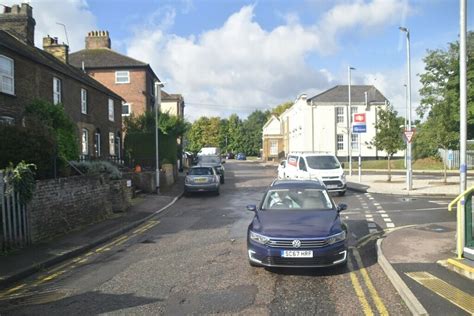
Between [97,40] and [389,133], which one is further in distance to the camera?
[97,40]

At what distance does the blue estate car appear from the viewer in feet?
24.6

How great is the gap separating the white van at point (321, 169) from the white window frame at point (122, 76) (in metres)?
24.3

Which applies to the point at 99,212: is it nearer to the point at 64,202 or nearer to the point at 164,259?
the point at 64,202

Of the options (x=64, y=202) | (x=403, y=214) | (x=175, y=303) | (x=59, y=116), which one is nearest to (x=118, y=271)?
(x=175, y=303)

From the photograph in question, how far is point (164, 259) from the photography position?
9289 millimetres

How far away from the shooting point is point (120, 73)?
44.0 metres

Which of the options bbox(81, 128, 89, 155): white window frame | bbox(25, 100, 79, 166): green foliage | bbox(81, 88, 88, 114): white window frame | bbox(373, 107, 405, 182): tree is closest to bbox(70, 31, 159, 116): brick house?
bbox(81, 88, 88, 114): white window frame

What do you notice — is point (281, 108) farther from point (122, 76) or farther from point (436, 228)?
point (436, 228)

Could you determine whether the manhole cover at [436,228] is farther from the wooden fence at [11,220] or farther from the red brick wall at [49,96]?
the red brick wall at [49,96]

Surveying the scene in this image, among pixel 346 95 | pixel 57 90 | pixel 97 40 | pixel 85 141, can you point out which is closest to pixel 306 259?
pixel 57 90

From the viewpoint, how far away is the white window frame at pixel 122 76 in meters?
44.0

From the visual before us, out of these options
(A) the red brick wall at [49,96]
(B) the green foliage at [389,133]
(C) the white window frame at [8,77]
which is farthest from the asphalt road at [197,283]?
(B) the green foliage at [389,133]

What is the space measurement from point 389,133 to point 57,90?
1942 centimetres

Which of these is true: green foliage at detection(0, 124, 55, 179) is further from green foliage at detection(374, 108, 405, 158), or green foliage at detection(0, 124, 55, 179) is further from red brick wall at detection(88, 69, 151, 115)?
red brick wall at detection(88, 69, 151, 115)
